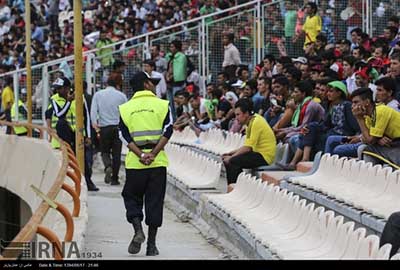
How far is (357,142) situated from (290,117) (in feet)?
8.60

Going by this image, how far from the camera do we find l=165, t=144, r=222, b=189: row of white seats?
14141 mm

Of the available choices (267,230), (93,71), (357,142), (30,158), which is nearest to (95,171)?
(30,158)

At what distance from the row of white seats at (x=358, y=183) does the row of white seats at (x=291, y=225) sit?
1.32 feet

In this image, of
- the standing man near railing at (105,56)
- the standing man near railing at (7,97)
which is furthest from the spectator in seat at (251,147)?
the standing man near railing at (7,97)

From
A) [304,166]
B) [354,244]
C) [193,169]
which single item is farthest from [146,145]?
[193,169]

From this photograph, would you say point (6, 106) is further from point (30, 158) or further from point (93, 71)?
point (30, 158)

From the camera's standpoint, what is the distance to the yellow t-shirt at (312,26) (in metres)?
20.8

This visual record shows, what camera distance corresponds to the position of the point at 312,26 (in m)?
20.8

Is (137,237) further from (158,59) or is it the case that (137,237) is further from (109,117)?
(158,59)

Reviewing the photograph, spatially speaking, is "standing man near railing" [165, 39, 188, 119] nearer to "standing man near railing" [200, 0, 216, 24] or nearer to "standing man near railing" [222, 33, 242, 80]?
"standing man near railing" [222, 33, 242, 80]

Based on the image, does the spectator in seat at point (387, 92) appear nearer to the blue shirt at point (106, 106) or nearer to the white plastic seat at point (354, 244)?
the white plastic seat at point (354, 244)

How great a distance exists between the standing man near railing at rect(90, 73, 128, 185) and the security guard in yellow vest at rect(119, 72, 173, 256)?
21.5ft

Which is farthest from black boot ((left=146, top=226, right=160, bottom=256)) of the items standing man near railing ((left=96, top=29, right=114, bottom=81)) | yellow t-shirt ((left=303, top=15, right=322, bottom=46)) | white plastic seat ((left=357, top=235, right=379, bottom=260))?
standing man near railing ((left=96, top=29, right=114, bottom=81))

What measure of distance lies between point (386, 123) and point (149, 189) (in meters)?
2.42
